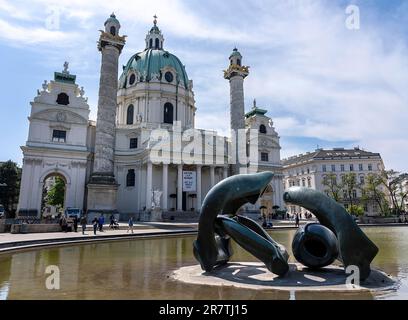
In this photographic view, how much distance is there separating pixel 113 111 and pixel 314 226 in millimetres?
38331

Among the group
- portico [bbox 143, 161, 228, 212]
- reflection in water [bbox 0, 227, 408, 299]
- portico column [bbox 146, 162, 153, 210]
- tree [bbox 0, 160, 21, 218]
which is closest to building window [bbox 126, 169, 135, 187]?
portico [bbox 143, 161, 228, 212]

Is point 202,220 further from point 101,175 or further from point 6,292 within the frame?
point 101,175

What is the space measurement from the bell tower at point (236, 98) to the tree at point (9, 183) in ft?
133

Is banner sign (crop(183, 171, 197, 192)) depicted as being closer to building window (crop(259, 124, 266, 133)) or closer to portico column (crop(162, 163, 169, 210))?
portico column (crop(162, 163, 169, 210))

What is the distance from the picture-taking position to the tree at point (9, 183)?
5866cm

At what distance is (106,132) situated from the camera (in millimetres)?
42344

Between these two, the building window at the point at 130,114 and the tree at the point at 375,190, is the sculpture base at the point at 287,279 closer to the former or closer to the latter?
the tree at the point at 375,190

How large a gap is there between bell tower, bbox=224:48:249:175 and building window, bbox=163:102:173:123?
12.2 m

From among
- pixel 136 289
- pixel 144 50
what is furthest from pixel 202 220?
pixel 144 50

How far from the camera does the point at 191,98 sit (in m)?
66.4

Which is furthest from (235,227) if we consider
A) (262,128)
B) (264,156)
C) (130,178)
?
(262,128)

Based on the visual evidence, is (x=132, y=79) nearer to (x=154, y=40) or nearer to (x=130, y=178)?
(x=154, y=40)

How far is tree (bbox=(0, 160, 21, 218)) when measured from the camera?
A: 58656mm
